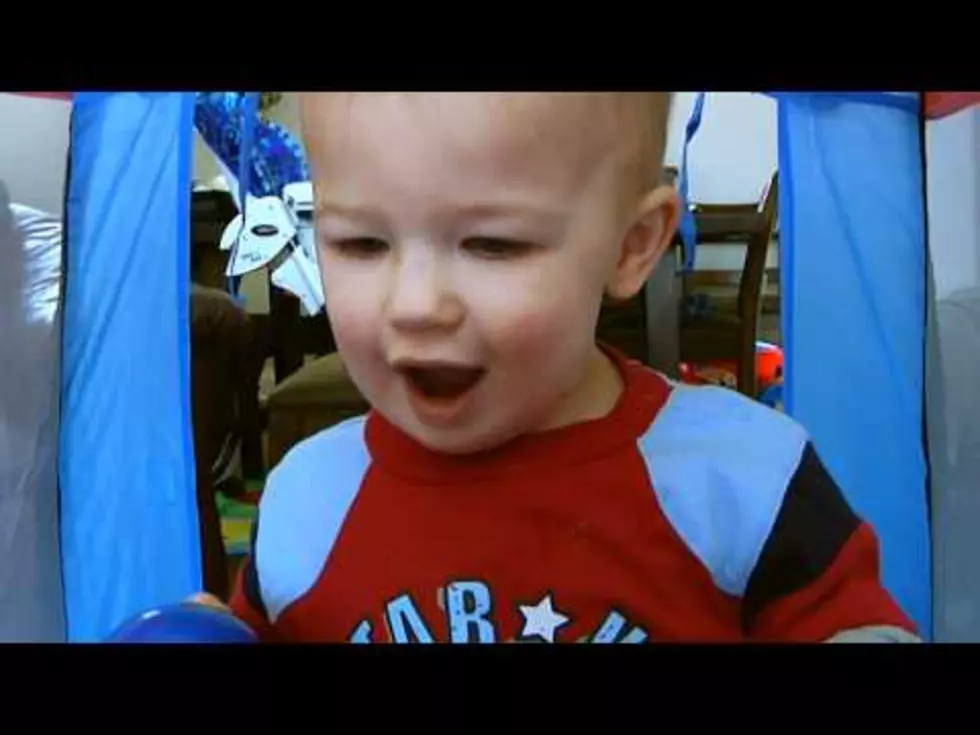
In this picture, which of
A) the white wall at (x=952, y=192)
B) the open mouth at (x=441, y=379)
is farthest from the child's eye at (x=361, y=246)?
the white wall at (x=952, y=192)

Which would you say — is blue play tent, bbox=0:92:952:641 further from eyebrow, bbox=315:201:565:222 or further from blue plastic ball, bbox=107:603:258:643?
eyebrow, bbox=315:201:565:222

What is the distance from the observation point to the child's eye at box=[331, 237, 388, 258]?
4.15 ft

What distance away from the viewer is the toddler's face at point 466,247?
123 centimetres

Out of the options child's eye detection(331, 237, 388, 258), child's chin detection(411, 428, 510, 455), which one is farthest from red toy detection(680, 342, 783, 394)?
child's eye detection(331, 237, 388, 258)

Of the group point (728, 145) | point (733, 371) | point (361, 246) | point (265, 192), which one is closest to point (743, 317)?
point (733, 371)

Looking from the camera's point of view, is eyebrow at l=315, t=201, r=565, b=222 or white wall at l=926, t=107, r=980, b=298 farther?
white wall at l=926, t=107, r=980, b=298

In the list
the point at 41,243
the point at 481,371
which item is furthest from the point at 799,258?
the point at 41,243

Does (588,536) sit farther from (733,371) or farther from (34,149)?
(34,149)

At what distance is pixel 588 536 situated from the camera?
1.27m

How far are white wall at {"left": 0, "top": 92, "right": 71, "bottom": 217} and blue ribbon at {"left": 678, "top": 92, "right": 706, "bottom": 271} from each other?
0.64 m
